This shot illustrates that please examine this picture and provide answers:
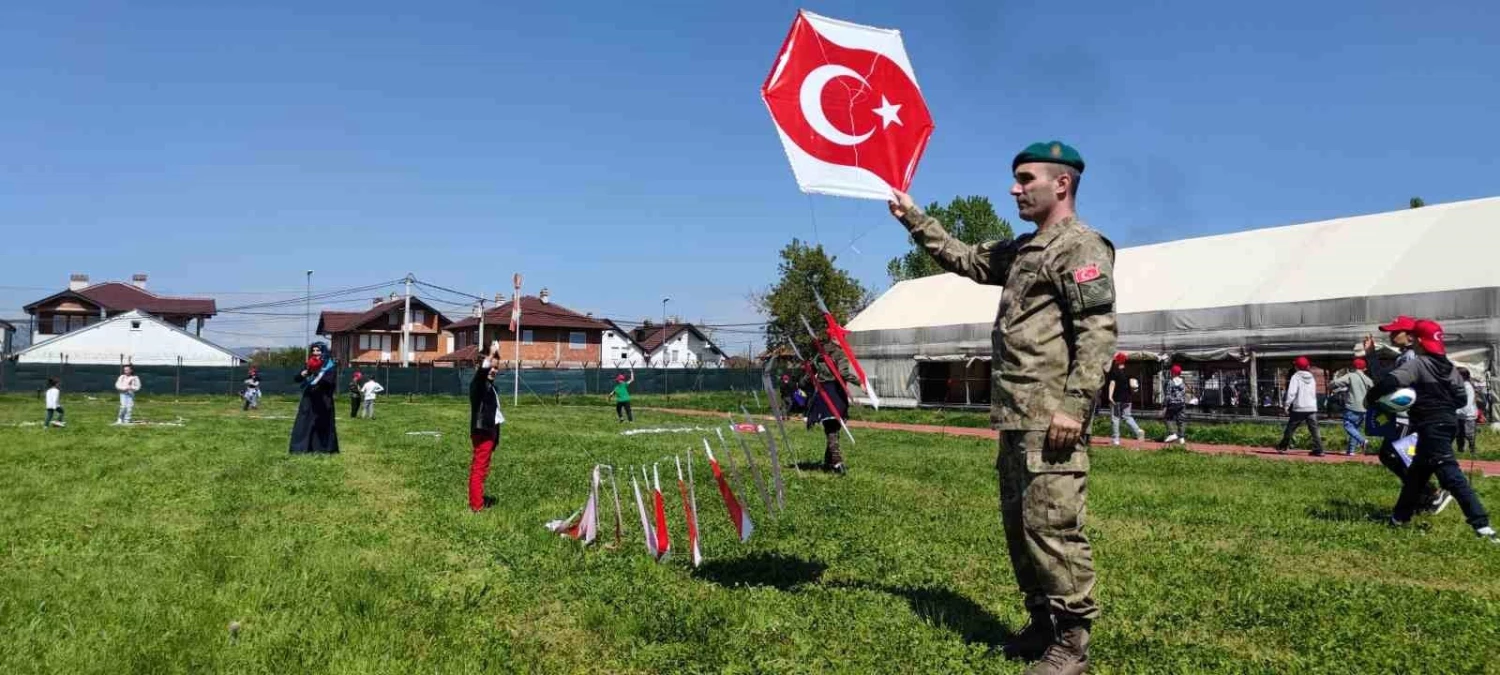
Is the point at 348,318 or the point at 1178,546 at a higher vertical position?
the point at 348,318

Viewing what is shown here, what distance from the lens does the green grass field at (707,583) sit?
435 cm

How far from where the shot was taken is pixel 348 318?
302ft

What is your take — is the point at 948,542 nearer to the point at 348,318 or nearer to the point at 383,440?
the point at 383,440

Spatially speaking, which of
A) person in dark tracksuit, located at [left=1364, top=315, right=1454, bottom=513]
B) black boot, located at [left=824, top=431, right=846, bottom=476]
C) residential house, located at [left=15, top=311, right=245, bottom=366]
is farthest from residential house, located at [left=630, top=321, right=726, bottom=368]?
person in dark tracksuit, located at [left=1364, top=315, right=1454, bottom=513]

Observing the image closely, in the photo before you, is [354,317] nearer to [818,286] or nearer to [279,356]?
[279,356]

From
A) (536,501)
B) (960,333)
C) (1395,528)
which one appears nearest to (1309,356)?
(960,333)

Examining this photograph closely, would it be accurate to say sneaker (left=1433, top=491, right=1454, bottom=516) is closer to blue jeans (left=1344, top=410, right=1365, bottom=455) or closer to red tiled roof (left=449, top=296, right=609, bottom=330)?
blue jeans (left=1344, top=410, right=1365, bottom=455)

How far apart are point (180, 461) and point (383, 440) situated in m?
4.67

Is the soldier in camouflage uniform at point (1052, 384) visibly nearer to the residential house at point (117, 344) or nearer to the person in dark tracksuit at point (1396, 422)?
the person in dark tracksuit at point (1396, 422)

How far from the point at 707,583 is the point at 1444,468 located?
618 cm

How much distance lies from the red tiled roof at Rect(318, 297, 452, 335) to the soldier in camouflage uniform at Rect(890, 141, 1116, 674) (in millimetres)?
82708

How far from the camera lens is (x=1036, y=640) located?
14.2ft

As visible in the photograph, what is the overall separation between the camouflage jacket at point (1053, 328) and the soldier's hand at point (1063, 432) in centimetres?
4

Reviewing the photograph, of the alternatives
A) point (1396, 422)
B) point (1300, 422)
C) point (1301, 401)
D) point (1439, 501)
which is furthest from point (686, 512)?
point (1300, 422)
